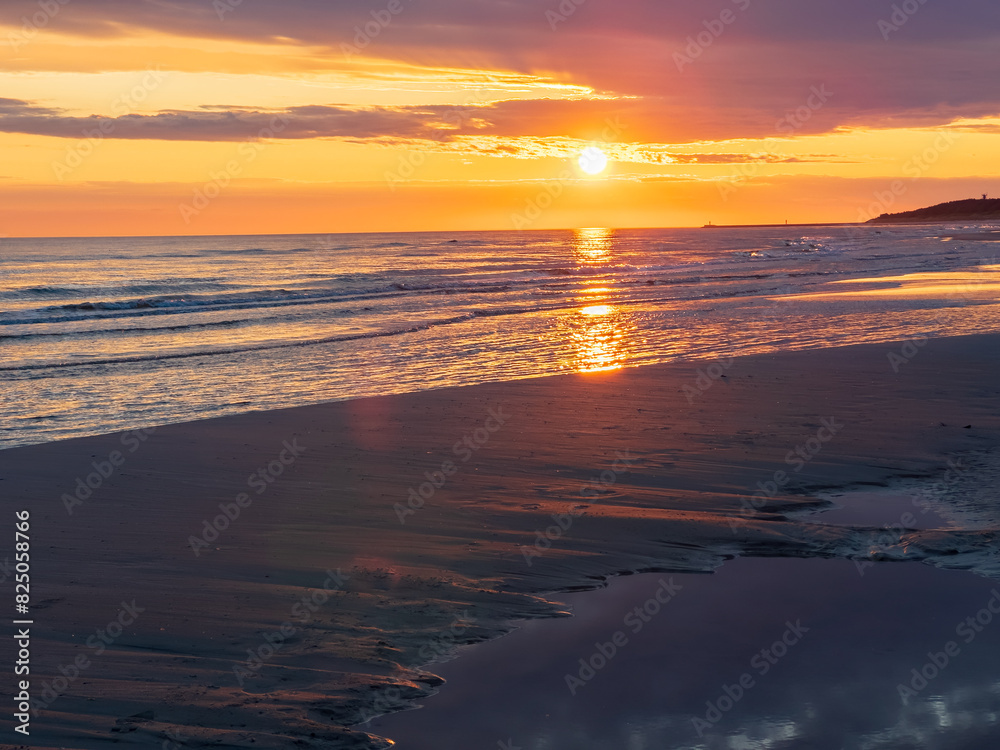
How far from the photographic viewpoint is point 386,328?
82.2 ft

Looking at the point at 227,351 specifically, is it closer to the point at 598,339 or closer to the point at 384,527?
the point at 598,339

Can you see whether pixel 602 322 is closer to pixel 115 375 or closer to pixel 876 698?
pixel 115 375

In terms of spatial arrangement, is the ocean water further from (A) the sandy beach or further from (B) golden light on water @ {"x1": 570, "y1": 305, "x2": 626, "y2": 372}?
(A) the sandy beach

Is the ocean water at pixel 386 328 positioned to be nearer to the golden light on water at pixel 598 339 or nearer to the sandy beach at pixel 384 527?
the golden light on water at pixel 598 339

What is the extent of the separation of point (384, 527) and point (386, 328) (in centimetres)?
1836

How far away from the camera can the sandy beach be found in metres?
4.59

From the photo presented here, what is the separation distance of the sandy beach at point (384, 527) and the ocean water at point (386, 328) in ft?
10.2

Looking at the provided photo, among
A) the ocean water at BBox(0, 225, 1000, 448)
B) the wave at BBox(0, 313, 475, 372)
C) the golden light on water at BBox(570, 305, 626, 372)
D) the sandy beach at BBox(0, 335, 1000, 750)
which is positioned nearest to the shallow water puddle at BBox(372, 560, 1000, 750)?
the sandy beach at BBox(0, 335, 1000, 750)

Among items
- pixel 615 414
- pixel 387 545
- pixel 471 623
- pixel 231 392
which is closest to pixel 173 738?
pixel 471 623

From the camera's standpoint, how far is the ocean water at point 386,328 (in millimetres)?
14703

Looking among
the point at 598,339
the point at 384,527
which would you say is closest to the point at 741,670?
the point at 384,527

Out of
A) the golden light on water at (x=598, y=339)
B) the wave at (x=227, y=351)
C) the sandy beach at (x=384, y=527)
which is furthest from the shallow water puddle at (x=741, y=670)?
the wave at (x=227, y=351)

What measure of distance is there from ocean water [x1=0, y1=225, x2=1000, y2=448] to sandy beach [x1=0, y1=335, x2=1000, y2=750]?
10.2 ft

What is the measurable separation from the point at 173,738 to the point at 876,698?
143 inches
